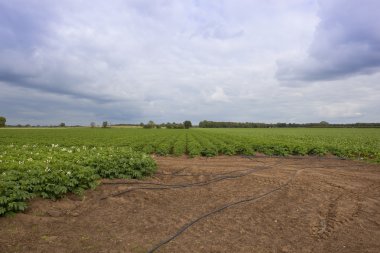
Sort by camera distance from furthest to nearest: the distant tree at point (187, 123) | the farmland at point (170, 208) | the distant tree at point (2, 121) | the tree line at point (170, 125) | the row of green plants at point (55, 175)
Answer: the distant tree at point (187, 123) → the tree line at point (170, 125) → the distant tree at point (2, 121) → the row of green plants at point (55, 175) → the farmland at point (170, 208)

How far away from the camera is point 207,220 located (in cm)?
696

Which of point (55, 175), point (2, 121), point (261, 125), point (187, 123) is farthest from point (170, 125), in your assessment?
point (55, 175)

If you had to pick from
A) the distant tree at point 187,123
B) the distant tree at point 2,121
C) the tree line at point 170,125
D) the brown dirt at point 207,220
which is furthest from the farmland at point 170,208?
the distant tree at point 187,123

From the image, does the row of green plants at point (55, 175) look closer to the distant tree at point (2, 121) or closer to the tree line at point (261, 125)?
the distant tree at point (2, 121)

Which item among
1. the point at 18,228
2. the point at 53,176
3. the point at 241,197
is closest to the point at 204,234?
the point at 241,197

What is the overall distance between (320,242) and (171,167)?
850 centimetres

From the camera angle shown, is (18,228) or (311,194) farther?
(311,194)

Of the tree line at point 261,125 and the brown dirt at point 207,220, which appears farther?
the tree line at point 261,125

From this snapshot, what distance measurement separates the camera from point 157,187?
946 cm

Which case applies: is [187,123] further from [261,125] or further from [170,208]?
[170,208]

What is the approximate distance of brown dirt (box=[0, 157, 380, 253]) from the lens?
18.5ft

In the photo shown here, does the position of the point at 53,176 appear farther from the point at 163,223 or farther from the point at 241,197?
the point at 241,197

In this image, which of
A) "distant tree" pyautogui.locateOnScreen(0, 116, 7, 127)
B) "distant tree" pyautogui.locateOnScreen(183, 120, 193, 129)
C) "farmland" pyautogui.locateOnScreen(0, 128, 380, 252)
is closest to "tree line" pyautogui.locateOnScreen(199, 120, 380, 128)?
"distant tree" pyautogui.locateOnScreen(183, 120, 193, 129)

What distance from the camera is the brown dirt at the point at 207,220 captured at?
5629 mm
